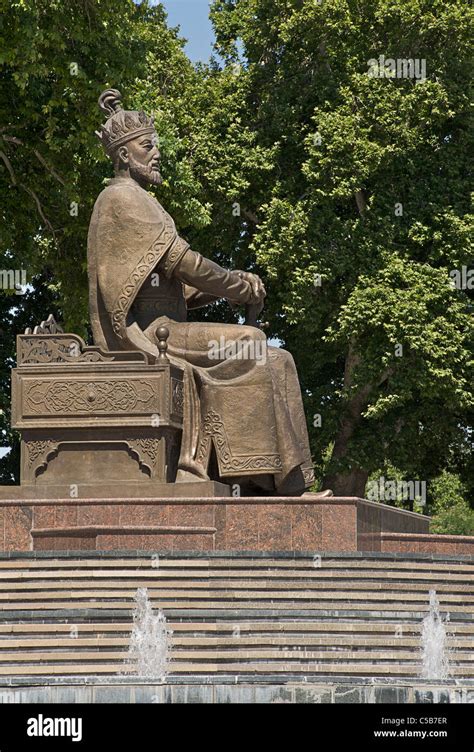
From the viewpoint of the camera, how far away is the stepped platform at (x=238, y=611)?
11945 mm

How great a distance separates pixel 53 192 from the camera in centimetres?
2678

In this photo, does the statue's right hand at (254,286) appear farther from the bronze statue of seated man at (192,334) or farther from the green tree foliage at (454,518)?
the green tree foliage at (454,518)

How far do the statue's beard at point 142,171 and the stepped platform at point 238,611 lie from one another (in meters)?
4.51

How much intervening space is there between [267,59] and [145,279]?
63.7ft

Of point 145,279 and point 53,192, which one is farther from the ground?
point 53,192

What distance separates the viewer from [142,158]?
16.1 meters

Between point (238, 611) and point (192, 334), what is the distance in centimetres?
376

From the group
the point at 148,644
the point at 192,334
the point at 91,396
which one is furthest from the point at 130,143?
the point at 148,644

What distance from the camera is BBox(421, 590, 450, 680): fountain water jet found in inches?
472

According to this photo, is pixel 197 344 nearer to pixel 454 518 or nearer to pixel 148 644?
pixel 148 644

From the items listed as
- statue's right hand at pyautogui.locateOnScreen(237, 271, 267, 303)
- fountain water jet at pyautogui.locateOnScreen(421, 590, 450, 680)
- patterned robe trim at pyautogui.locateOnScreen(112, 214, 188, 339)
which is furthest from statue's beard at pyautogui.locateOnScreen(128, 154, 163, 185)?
fountain water jet at pyautogui.locateOnScreen(421, 590, 450, 680)
